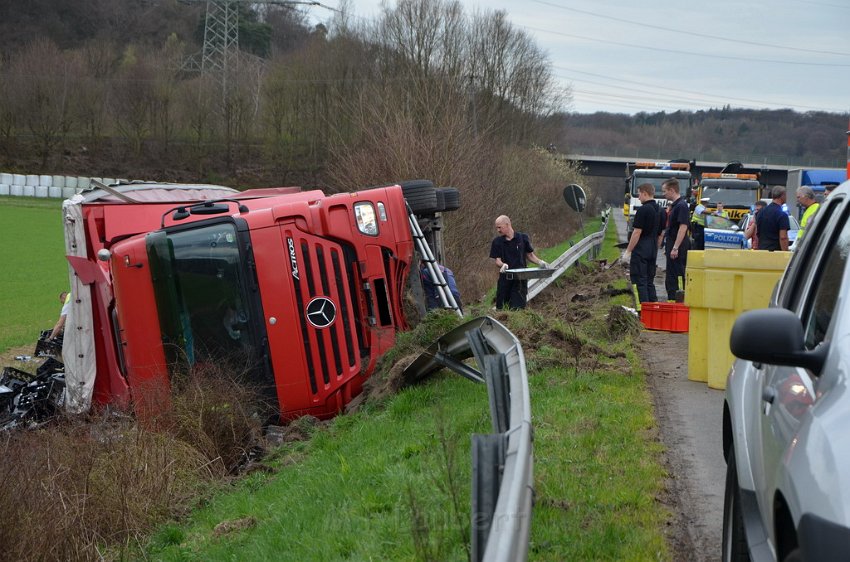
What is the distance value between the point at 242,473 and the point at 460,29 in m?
49.3

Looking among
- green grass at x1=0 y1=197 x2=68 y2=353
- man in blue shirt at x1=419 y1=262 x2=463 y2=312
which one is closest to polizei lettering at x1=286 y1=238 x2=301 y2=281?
man in blue shirt at x1=419 y1=262 x2=463 y2=312

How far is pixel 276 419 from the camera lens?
408 inches

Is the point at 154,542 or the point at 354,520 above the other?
the point at 354,520

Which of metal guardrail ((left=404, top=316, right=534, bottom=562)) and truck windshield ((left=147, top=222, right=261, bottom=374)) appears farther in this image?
truck windshield ((left=147, top=222, right=261, bottom=374))

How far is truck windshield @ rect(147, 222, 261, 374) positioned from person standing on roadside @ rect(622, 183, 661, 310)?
605 cm

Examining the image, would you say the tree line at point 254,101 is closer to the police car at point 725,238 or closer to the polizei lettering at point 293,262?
the police car at point 725,238

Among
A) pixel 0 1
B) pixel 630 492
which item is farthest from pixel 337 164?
pixel 0 1

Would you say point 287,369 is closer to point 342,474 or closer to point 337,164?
point 342,474

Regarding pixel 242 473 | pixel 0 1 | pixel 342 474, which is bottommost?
pixel 242 473

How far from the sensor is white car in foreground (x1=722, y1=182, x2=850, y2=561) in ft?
8.15

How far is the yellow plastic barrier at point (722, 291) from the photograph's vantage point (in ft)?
28.3

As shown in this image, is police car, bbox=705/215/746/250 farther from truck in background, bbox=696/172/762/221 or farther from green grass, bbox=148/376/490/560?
green grass, bbox=148/376/490/560

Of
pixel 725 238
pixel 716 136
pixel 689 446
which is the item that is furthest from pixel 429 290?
pixel 716 136

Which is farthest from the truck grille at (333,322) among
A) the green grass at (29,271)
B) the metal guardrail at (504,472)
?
the green grass at (29,271)
